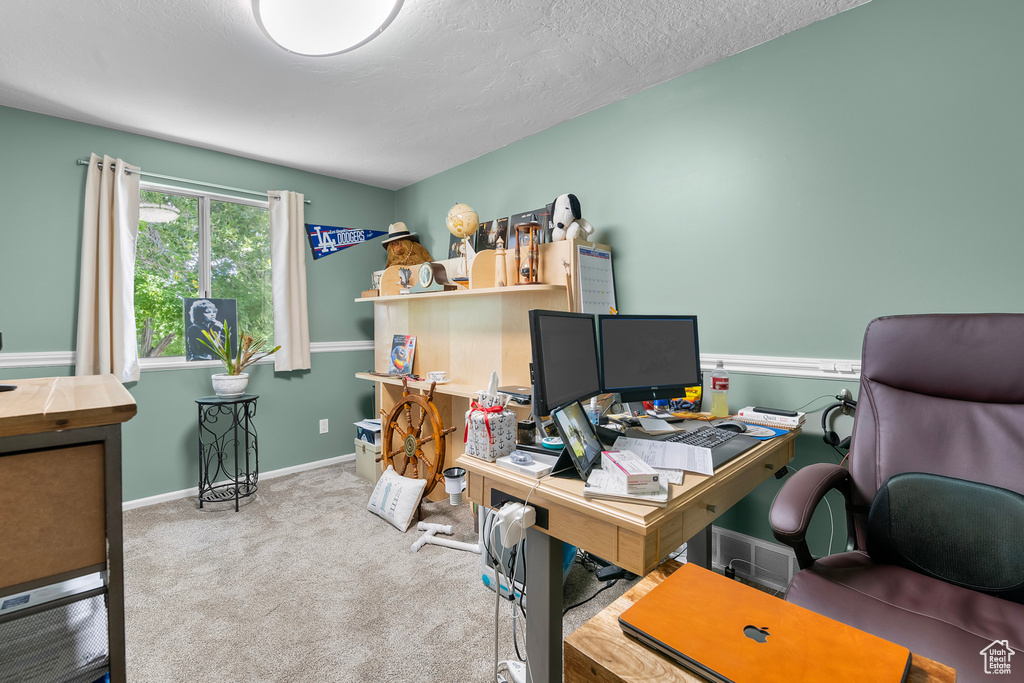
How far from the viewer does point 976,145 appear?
5.30 feet

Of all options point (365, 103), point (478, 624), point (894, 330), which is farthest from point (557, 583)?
point (365, 103)

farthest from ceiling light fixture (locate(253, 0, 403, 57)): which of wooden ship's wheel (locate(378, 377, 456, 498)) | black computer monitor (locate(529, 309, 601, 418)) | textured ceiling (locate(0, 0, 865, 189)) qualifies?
wooden ship's wheel (locate(378, 377, 456, 498))

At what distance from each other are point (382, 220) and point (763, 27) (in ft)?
10.4

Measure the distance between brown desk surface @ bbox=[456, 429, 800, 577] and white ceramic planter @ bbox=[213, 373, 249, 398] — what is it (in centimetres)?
235

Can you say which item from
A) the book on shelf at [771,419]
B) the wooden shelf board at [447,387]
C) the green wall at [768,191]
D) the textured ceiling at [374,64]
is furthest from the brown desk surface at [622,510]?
the textured ceiling at [374,64]

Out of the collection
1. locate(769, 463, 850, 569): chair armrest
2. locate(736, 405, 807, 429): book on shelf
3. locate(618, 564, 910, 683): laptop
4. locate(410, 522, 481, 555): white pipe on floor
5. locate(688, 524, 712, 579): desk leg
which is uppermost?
locate(736, 405, 807, 429): book on shelf

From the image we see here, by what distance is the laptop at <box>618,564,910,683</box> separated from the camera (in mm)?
694

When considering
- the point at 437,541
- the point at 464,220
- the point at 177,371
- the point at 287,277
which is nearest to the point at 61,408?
the point at 437,541

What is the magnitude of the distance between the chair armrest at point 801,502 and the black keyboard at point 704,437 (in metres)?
0.29

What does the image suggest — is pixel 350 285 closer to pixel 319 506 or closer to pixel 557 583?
pixel 319 506

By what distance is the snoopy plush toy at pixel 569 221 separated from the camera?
8.23ft

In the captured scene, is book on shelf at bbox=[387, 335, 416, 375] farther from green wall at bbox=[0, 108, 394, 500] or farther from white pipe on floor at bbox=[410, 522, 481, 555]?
white pipe on floor at bbox=[410, 522, 481, 555]

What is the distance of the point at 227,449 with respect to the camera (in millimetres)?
3320

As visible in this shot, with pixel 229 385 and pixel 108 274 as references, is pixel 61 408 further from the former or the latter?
pixel 108 274
